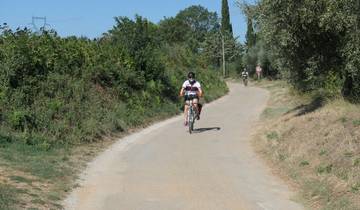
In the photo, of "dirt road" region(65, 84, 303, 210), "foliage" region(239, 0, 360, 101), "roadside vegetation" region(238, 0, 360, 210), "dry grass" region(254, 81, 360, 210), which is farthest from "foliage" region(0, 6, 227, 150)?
"foliage" region(239, 0, 360, 101)

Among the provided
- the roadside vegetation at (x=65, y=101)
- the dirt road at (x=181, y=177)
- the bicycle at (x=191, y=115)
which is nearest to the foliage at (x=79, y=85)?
the roadside vegetation at (x=65, y=101)

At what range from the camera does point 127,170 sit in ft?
39.3

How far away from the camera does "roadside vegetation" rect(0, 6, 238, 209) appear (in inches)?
430

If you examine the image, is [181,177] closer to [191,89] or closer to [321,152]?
[321,152]

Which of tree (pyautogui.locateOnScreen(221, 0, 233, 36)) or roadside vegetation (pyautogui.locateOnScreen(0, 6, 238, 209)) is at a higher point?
tree (pyautogui.locateOnScreen(221, 0, 233, 36))

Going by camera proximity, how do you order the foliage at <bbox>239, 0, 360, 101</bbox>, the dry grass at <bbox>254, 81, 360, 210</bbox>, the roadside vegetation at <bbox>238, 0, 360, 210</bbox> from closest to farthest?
the dry grass at <bbox>254, 81, 360, 210</bbox>
the roadside vegetation at <bbox>238, 0, 360, 210</bbox>
the foliage at <bbox>239, 0, 360, 101</bbox>

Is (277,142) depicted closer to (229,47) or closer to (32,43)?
(32,43)

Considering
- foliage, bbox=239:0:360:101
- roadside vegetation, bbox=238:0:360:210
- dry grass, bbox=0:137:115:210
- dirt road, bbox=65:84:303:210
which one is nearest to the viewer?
dry grass, bbox=0:137:115:210

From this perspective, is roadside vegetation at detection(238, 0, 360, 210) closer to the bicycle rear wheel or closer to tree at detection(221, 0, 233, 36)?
the bicycle rear wheel

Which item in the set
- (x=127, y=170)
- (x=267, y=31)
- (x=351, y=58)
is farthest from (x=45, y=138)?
(x=351, y=58)

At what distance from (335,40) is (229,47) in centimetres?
8482

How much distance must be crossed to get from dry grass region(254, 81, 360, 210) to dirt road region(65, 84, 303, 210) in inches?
16.0

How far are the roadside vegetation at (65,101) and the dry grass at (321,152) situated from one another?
4.05 m

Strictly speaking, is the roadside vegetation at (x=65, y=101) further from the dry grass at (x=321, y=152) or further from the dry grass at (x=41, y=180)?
the dry grass at (x=321, y=152)
